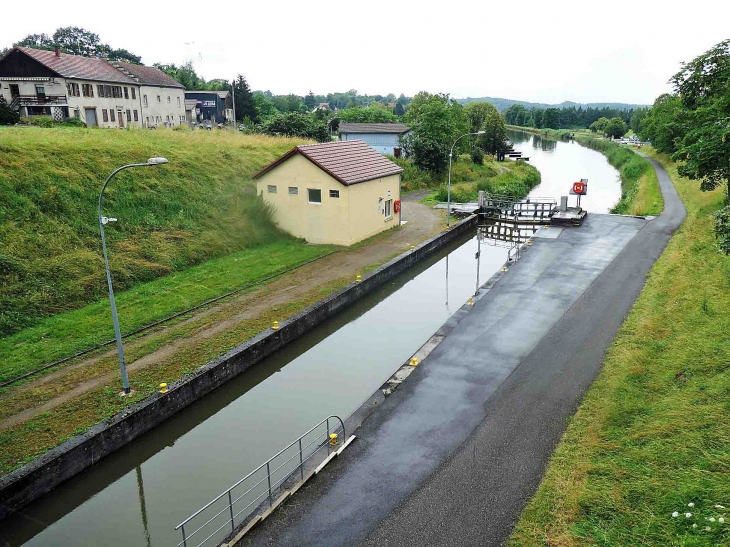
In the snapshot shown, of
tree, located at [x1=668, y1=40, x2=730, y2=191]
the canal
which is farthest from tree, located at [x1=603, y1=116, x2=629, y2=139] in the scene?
the canal

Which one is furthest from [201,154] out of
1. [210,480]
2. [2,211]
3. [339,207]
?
[210,480]

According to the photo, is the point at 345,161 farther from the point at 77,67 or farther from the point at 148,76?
the point at 148,76

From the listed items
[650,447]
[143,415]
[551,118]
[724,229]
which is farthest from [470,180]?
[551,118]

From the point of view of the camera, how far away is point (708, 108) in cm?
2317

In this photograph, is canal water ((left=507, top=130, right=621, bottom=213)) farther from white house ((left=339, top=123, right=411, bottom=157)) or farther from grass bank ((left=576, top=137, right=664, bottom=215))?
white house ((left=339, top=123, right=411, bottom=157))

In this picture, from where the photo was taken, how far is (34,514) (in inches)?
386

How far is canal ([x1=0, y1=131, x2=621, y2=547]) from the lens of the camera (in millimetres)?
A: 9852

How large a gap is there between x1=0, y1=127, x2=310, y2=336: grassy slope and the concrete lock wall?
20.7 feet

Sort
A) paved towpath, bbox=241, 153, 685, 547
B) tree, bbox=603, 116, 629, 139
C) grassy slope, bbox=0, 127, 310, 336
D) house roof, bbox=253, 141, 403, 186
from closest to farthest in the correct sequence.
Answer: paved towpath, bbox=241, 153, 685, 547 → grassy slope, bbox=0, 127, 310, 336 → house roof, bbox=253, 141, 403, 186 → tree, bbox=603, 116, 629, 139

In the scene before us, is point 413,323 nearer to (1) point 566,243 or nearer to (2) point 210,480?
(2) point 210,480

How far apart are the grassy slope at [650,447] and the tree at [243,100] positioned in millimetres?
63942

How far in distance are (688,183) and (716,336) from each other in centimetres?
3829

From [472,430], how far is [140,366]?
346 inches

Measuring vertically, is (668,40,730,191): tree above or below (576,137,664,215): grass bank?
above
